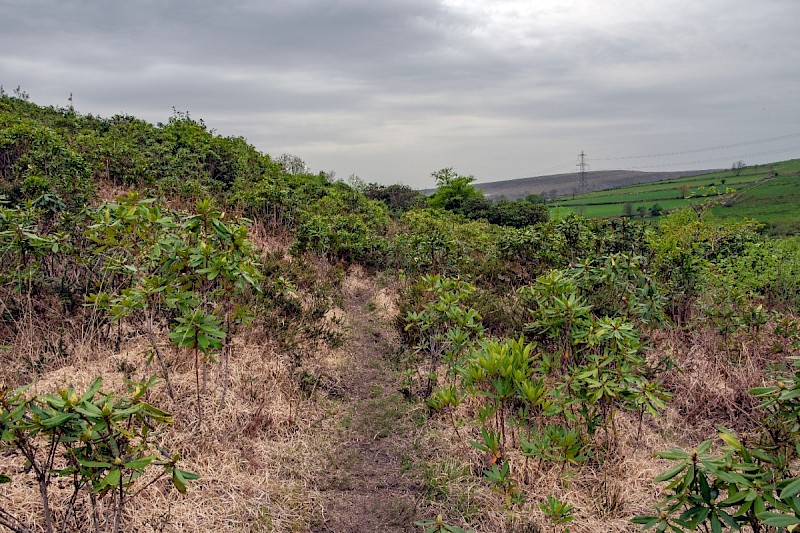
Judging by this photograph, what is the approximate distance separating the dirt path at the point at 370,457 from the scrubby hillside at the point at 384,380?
3 cm

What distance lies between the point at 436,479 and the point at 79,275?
4.52 meters

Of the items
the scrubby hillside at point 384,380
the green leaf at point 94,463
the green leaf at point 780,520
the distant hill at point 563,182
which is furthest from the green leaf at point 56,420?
the distant hill at point 563,182

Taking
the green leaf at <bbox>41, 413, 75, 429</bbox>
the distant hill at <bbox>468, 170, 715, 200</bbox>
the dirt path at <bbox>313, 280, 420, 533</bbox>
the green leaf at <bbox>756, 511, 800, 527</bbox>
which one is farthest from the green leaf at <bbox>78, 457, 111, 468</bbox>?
the distant hill at <bbox>468, 170, 715, 200</bbox>

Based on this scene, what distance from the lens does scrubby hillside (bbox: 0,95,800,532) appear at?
7.49 ft

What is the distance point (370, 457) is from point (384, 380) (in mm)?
1649

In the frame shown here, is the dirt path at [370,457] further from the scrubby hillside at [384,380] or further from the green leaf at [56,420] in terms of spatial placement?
the green leaf at [56,420]

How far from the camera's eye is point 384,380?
18.8ft

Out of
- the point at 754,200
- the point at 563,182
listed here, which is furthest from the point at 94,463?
the point at 563,182

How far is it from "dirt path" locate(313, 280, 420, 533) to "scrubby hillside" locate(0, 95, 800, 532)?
1.0 inches

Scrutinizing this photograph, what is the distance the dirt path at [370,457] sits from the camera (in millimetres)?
3324

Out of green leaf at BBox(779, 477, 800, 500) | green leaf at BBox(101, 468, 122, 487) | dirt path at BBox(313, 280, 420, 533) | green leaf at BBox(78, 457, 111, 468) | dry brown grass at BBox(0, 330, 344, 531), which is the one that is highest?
green leaf at BBox(779, 477, 800, 500)

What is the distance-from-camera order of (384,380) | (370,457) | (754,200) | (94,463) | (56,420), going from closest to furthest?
(56,420)
(94,463)
(370,457)
(384,380)
(754,200)

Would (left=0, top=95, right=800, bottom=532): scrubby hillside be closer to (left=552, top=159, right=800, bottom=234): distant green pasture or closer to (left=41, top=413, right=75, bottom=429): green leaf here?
(left=41, top=413, right=75, bottom=429): green leaf

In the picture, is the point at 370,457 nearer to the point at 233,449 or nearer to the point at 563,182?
the point at 233,449
